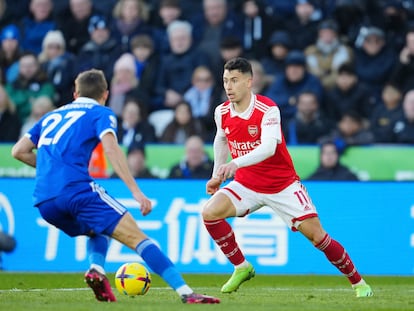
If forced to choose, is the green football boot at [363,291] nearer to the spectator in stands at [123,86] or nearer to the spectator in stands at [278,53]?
the spectator in stands at [278,53]

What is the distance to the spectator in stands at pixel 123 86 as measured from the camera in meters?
18.3

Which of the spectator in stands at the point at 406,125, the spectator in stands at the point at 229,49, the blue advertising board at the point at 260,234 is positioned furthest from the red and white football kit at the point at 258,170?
the spectator in stands at the point at 229,49

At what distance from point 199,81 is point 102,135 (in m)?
9.45

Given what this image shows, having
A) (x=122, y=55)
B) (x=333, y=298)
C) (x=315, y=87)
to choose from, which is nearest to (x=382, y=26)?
(x=315, y=87)

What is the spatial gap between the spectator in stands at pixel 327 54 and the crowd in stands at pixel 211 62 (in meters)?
0.02

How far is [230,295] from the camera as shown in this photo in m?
10.2

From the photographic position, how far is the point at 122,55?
19156 millimetres

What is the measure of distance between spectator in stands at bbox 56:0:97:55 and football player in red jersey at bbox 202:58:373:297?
1000cm

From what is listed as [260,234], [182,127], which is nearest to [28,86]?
[182,127]

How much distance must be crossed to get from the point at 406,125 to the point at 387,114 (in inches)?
22.0

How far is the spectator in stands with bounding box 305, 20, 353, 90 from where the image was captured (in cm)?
1827

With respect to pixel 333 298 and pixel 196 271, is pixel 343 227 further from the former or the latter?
pixel 333 298

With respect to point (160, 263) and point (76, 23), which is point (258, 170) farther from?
point (76, 23)

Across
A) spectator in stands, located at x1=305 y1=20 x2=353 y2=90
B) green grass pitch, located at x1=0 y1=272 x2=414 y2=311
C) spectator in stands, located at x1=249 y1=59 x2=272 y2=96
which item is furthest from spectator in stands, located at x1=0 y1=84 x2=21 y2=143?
spectator in stands, located at x1=305 y1=20 x2=353 y2=90
